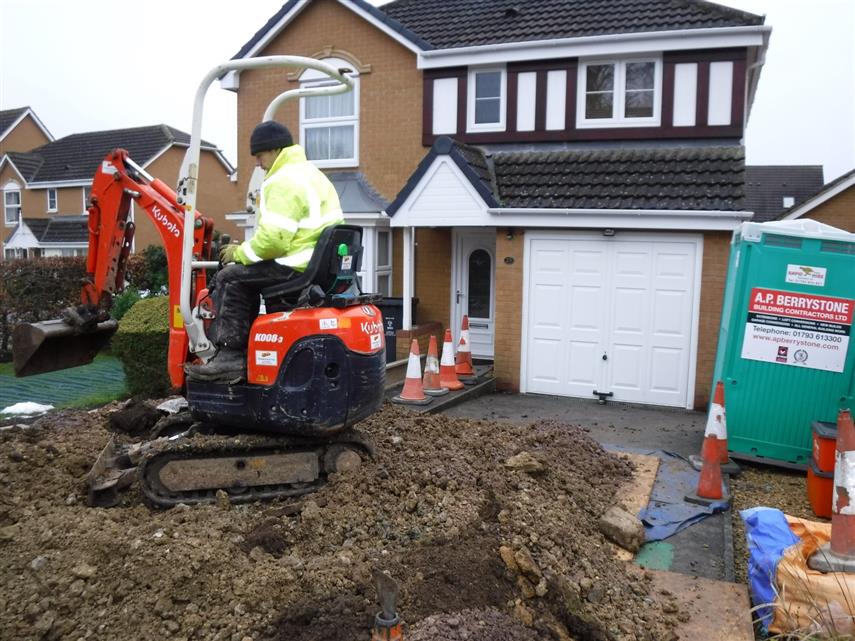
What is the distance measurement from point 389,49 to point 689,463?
9.60 metres

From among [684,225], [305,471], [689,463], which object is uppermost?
[684,225]

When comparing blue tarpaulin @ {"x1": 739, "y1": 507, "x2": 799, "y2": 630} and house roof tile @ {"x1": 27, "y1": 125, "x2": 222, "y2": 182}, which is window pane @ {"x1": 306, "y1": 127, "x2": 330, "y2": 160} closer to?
blue tarpaulin @ {"x1": 739, "y1": 507, "x2": 799, "y2": 630}

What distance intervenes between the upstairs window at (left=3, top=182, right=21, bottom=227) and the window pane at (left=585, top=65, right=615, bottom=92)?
112 feet

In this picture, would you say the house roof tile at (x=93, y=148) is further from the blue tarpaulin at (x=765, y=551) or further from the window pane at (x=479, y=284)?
the blue tarpaulin at (x=765, y=551)

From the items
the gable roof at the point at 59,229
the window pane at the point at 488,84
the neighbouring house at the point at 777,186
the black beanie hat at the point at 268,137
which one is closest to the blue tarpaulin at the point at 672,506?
the black beanie hat at the point at 268,137

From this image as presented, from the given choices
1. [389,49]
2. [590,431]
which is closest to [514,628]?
[590,431]

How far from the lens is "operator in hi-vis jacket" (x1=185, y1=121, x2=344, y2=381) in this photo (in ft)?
17.0

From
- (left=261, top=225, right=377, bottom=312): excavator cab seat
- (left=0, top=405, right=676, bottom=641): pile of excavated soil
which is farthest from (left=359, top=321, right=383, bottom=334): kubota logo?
(left=0, top=405, right=676, bottom=641): pile of excavated soil

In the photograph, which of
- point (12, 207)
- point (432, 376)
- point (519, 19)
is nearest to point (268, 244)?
point (432, 376)

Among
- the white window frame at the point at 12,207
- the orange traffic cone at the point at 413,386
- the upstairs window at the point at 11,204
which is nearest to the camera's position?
the orange traffic cone at the point at 413,386

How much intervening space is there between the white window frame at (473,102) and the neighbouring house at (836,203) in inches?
553

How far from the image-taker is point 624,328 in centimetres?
1080

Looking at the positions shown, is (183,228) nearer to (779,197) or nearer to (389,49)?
(389,49)

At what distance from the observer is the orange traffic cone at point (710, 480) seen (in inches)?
255
